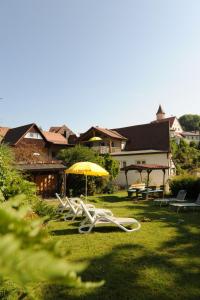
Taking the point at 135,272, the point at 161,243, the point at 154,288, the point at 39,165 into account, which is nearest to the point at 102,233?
the point at 161,243

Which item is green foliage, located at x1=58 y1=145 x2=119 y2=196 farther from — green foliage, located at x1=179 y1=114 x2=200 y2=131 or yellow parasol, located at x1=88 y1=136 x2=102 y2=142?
green foliage, located at x1=179 y1=114 x2=200 y2=131

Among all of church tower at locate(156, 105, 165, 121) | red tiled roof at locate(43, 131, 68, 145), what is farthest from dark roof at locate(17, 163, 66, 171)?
church tower at locate(156, 105, 165, 121)

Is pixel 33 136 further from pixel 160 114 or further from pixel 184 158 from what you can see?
pixel 160 114

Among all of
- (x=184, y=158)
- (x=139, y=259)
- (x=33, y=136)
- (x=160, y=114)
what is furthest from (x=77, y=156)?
(x=160, y=114)

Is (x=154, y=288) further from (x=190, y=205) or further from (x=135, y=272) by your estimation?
(x=190, y=205)

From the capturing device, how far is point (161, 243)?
9.40 m

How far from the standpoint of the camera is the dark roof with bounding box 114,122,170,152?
1475 inches

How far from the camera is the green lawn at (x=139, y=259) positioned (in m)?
5.78

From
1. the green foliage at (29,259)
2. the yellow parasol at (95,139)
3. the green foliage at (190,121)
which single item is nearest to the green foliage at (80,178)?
the yellow parasol at (95,139)

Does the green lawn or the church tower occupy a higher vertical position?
the church tower

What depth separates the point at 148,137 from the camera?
39.9 metres

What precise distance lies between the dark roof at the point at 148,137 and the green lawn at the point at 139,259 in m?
24.8

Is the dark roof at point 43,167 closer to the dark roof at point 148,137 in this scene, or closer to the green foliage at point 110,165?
the green foliage at point 110,165

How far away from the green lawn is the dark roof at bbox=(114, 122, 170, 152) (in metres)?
24.8
